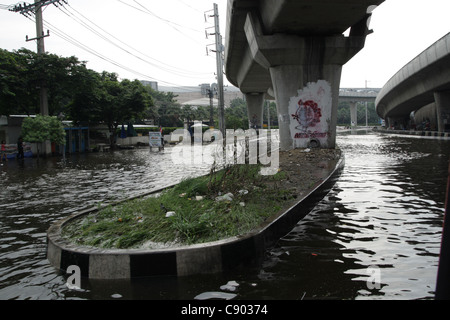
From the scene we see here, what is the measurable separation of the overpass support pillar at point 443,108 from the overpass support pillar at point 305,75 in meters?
18.7

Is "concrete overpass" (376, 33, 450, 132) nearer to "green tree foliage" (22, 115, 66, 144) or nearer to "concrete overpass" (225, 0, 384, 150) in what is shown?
"concrete overpass" (225, 0, 384, 150)

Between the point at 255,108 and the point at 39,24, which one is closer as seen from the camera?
the point at 39,24

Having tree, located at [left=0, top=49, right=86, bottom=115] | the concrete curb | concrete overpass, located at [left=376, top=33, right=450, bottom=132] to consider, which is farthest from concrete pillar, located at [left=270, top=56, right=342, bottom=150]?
tree, located at [left=0, top=49, right=86, bottom=115]

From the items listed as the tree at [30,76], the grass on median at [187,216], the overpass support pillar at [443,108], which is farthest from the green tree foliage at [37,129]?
the overpass support pillar at [443,108]

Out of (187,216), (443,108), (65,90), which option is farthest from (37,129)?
(443,108)

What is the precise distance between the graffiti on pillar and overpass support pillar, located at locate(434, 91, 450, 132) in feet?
63.1

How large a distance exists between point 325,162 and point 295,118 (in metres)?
4.33

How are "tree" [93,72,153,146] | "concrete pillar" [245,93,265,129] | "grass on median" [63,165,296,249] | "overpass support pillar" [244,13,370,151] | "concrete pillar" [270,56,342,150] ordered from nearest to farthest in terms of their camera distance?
"grass on median" [63,165,296,249]
"overpass support pillar" [244,13,370,151]
"concrete pillar" [270,56,342,150]
"tree" [93,72,153,146]
"concrete pillar" [245,93,265,129]

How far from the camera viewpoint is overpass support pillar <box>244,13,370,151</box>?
1389cm

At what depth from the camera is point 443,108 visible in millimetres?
28703

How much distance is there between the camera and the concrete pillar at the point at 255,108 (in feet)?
121

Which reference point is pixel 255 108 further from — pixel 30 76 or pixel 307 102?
pixel 307 102

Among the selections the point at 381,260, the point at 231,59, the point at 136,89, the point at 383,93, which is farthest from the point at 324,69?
the point at 383,93

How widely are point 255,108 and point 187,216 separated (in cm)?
3351
